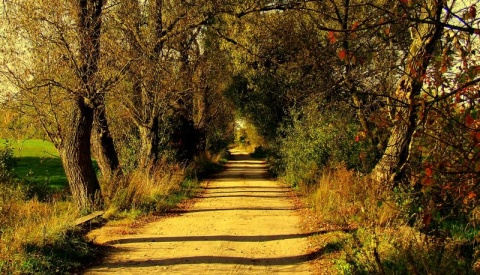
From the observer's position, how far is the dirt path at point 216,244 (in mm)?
7953

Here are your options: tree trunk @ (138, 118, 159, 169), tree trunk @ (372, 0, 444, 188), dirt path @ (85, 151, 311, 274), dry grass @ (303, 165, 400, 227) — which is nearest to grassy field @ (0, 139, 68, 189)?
tree trunk @ (138, 118, 159, 169)

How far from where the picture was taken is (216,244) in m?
9.68

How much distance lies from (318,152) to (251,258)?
40.6 feet

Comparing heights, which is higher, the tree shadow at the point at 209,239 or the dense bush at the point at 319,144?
the dense bush at the point at 319,144

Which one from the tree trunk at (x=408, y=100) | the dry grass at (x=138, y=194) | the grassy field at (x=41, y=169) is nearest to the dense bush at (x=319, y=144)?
the tree trunk at (x=408, y=100)

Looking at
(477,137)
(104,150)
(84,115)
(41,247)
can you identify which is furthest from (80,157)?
(477,137)

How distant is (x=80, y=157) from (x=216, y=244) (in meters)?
5.15

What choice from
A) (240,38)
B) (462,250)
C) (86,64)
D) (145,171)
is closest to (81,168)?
(86,64)

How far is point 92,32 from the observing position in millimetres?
12047

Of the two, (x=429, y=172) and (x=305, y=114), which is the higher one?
(x=305, y=114)

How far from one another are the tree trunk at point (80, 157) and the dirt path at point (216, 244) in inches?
79.7

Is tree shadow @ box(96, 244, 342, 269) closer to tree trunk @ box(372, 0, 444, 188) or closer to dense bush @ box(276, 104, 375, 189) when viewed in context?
tree trunk @ box(372, 0, 444, 188)

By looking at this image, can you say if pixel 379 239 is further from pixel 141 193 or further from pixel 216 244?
pixel 141 193

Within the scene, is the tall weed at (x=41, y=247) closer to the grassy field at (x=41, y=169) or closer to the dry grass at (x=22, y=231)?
the dry grass at (x=22, y=231)
